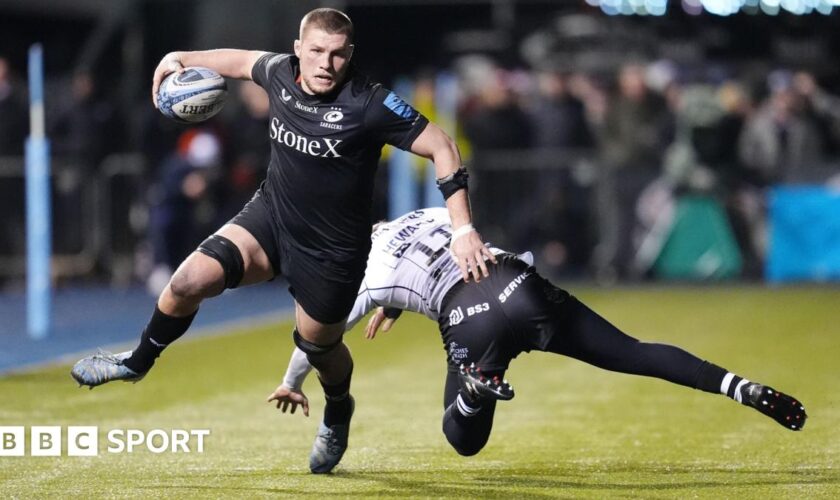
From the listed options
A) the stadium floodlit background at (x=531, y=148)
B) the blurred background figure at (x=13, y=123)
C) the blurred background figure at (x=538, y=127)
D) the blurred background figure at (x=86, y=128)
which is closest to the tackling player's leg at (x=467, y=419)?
the stadium floodlit background at (x=531, y=148)

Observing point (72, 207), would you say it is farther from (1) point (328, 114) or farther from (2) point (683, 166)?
(1) point (328, 114)

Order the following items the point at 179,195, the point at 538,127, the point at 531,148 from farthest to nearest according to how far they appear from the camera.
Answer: the point at 531,148 < the point at 538,127 < the point at 179,195

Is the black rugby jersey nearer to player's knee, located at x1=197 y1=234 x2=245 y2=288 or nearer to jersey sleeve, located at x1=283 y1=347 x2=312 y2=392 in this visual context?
player's knee, located at x1=197 y1=234 x2=245 y2=288

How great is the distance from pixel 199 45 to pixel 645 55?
5706mm

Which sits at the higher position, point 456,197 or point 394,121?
point 394,121

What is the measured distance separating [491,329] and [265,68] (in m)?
1.57

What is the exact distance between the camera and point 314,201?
7215 mm

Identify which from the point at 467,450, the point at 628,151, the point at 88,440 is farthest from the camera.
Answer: the point at 628,151

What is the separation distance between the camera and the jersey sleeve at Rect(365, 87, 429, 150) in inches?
277

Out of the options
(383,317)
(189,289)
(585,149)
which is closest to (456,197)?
(383,317)

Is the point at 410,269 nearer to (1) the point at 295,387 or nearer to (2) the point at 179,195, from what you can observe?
(1) the point at 295,387

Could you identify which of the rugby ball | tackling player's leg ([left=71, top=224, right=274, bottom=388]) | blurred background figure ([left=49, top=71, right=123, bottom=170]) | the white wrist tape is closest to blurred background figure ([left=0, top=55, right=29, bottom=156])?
blurred background figure ([left=49, top=71, right=123, bottom=170])

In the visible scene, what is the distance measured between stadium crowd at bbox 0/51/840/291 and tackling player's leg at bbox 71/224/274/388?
11.8 m

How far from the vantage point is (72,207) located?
66.1 ft
